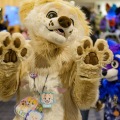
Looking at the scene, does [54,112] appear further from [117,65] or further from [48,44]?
[117,65]

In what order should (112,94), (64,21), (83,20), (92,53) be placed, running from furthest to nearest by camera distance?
(112,94), (83,20), (64,21), (92,53)

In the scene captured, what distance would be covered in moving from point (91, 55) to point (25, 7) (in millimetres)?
460

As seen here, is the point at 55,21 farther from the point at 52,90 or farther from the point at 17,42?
the point at 52,90

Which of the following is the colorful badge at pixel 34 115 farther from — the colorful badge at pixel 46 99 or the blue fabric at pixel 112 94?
the blue fabric at pixel 112 94

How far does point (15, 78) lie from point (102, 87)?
0.94 m

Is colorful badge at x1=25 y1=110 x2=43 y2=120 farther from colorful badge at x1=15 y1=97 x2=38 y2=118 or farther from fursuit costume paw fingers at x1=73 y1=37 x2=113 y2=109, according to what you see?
fursuit costume paw fingers at x1=73 y1=37 x2=113 y2=109

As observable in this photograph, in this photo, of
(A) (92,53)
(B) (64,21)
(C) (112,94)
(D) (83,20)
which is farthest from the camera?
(C) (112,94)

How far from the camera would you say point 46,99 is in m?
1.24

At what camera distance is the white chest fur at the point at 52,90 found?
49.0 inches

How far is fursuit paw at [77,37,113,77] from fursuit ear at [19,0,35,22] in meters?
0.39

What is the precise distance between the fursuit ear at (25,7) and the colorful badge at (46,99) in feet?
1.28

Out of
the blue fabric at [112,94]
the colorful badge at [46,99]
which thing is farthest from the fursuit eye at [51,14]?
the blue fabric at [112,94]

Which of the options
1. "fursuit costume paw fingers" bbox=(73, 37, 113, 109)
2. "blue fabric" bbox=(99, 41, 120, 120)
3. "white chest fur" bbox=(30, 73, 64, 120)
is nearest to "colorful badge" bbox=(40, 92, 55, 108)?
"white chest fur" bbox=(30, 73, 64, 120)

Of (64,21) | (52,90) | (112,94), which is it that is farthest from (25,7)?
(112,94)
